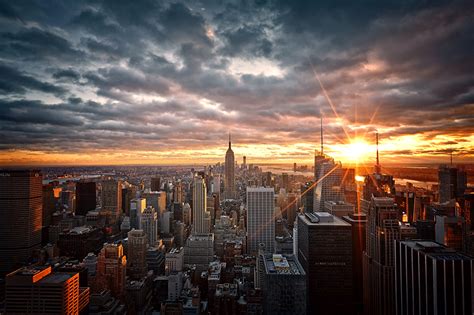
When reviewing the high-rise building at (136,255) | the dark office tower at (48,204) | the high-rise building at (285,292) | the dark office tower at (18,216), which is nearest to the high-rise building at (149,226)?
the high-rise building at (136,255)

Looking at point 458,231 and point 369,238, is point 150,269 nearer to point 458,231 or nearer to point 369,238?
point 369,238

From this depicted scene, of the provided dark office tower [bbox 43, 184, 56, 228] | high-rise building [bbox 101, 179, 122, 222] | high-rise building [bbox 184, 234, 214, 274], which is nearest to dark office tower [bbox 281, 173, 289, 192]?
high-rise building [bbox 184, 234, 214, 274]

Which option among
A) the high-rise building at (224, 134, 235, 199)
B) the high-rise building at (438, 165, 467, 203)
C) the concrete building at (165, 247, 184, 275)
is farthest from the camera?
the high-rise building at (224, 134, 235, 199)

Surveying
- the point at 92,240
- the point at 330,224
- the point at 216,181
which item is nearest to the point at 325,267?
the point at 330,224

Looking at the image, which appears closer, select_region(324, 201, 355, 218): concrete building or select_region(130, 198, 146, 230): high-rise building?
select_region(324, 201, 355, 218): concrete building

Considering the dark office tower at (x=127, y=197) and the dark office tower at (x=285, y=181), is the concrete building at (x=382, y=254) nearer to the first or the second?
the dark office tower at (x=285, y=181)

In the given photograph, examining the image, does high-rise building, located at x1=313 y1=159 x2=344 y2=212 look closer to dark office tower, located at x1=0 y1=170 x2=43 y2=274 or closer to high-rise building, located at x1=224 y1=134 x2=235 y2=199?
high-rise building, located at x1=224 y1=134 x2=235 y2=199

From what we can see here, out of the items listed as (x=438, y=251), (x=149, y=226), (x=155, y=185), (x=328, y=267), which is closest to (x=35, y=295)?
(x=328, y=267)

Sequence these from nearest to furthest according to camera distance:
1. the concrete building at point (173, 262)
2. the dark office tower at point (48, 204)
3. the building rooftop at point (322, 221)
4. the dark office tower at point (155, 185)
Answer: the building rooftop at point (322, 221) → the concrete building at point (173, 262) → the dark office tower at point (48, 204) → the dark office tower at point (155, 185)
